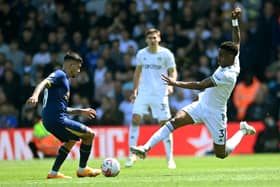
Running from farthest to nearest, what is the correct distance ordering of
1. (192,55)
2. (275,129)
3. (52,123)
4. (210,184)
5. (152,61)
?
1. (192,55)
2. (275,129)
3. (152,61)
4. (52,123)
5. (210,184)

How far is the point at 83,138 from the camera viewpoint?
1255 cm

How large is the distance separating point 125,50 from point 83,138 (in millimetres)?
11597

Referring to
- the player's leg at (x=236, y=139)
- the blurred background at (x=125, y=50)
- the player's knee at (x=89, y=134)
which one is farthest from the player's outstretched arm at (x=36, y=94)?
the blurred background at (x=125, y=50)

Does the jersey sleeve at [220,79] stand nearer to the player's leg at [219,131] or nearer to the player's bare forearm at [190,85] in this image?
the player's bare forearm at [190,85]

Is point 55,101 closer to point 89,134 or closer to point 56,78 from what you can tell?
point 56,78

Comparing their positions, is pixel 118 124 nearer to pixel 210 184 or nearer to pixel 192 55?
pixel 192 55

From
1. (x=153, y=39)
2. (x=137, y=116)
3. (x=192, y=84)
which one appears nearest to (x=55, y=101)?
(x=192, y=84)

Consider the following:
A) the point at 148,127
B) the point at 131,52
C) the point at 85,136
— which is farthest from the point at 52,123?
the point at 131,52

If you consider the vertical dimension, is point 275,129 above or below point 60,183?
below

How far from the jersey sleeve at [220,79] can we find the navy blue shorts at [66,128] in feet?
7.11

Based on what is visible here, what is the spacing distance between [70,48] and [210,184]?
47.9 feet

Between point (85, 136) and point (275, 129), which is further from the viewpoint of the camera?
point (275, 129)

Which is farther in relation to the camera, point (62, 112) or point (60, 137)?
point (60, 137)

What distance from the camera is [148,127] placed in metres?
21.9
